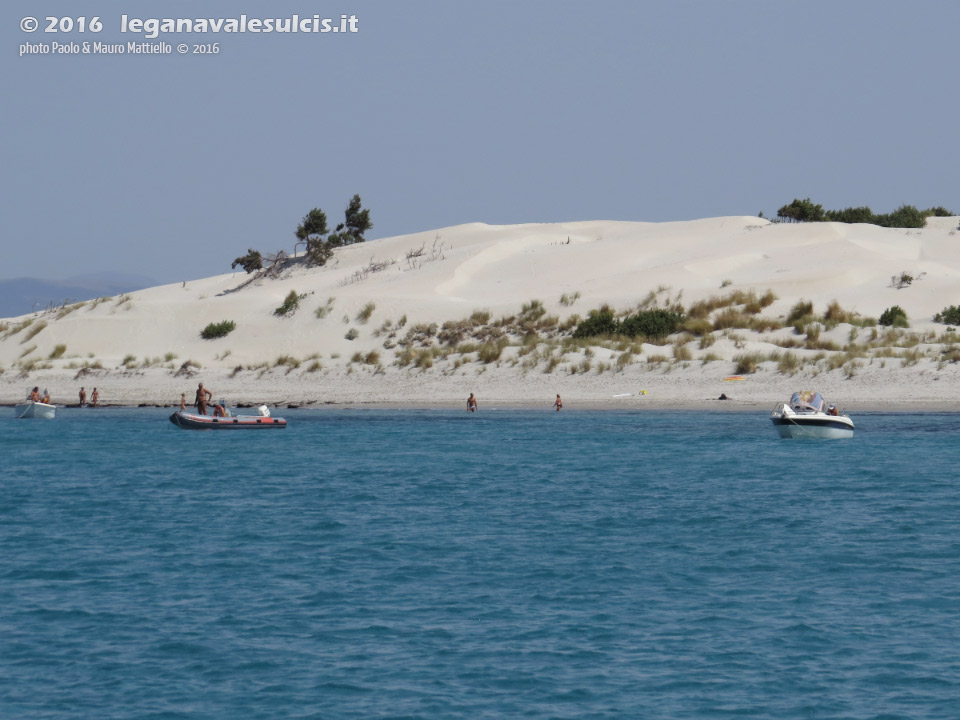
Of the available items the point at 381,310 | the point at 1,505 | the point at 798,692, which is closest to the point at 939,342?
the point at 381,310

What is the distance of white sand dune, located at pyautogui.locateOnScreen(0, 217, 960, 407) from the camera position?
167 feet

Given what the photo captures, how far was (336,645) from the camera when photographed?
15.4 metres

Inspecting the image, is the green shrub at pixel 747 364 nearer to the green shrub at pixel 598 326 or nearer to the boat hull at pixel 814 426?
the green shrub at pixel 598 326

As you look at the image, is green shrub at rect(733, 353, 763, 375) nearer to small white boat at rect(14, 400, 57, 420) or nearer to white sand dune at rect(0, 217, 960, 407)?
white sand dune at rect(0, 217, 960, 407)

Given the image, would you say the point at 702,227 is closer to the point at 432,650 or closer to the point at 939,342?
the point at 939,342

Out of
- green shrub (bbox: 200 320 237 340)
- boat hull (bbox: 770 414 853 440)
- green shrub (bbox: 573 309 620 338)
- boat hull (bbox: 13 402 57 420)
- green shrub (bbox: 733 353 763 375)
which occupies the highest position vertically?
green shrub (bbox: 200 320 237 340)

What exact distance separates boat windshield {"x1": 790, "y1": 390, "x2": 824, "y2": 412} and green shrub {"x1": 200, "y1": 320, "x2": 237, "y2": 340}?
1522 inches

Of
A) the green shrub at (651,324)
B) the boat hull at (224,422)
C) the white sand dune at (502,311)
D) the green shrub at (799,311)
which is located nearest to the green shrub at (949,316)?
the white sand dune at (502,311)

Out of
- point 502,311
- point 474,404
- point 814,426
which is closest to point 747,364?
point 474,404

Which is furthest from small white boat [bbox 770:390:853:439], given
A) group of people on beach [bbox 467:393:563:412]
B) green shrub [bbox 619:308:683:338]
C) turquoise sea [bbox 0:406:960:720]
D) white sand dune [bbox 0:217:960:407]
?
green shrub [bbox 619:308:683:338]

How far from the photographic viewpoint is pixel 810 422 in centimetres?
3716

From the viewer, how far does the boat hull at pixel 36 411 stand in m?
50.0

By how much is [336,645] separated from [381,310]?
175 feet

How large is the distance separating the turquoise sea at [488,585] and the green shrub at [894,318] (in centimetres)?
2279
